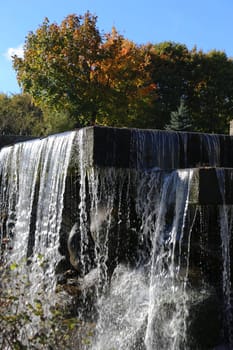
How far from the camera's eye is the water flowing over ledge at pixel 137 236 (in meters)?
6.23

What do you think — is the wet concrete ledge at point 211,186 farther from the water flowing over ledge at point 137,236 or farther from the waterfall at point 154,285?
the waterfall at point 154,285

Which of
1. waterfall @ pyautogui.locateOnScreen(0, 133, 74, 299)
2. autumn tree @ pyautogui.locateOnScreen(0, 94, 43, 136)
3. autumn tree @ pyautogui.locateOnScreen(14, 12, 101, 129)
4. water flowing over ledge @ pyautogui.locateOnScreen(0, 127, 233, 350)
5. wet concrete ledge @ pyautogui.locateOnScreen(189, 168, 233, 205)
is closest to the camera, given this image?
wet concrete ledge @ pyautogui.locateOnScreen(189, 168, 233, 205)

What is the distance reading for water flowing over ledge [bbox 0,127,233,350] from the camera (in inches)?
245

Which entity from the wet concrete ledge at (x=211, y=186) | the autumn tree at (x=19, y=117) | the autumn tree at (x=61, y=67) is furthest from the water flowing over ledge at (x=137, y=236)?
the autumn tree at (x=19, y=117)

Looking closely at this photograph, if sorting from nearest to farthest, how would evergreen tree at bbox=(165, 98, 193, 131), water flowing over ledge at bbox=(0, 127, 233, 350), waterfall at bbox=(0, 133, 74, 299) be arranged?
1. water flowing over ledge at bbox=(0, 127, 233, 350)
2. waterfall at bbox=(0, 133, 74, 299)
3. evergreen tree at bbox=(165, 98, 193, 131)

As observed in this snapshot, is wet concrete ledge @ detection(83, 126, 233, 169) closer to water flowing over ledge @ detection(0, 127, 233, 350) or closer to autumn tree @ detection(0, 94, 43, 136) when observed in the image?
water flowing over ledge @ detection(0, 127, 233, 350)

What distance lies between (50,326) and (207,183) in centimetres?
281

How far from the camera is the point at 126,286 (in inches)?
274

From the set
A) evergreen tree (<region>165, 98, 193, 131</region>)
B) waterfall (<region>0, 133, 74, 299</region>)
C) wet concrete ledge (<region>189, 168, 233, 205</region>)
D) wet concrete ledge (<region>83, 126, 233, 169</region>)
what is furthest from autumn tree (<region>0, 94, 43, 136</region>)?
wet concrete ledge (<region>189, 168, 233, 205</region>)

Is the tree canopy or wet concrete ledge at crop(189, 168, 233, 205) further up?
the tree canopy

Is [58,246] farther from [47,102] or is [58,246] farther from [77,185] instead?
[47,102]

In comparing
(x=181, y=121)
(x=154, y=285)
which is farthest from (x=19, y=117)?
(x=154, y=285)

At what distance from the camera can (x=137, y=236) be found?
742cm

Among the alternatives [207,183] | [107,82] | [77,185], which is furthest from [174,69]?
[207,183]
